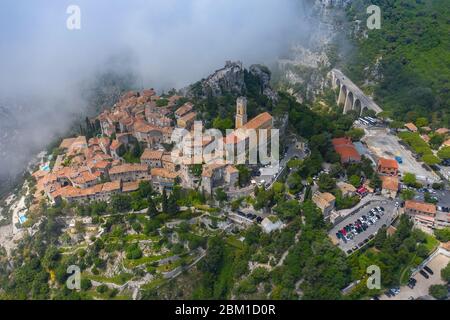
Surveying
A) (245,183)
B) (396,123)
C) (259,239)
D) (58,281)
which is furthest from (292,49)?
(58,281)

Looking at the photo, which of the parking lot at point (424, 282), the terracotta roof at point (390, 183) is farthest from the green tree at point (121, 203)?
the terracotta roof at point (390, 183)

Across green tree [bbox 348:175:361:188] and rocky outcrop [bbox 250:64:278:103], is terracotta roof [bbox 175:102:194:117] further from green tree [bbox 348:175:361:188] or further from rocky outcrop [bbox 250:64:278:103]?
green tree [bbox 348:175:361:188]

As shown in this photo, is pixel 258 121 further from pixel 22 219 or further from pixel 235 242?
pixel 22 219

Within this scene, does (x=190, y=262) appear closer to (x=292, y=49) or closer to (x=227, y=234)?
(x=227, y=234)

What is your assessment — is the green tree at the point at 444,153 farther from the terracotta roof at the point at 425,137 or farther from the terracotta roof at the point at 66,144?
the terracotta roof at the point at 66,144

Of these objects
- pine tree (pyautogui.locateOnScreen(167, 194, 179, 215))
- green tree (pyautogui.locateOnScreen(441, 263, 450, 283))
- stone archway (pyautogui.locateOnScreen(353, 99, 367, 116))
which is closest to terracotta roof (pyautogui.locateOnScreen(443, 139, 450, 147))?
stone archway (pyautogui.locateOnScreen(353, 99, 367, 116))
